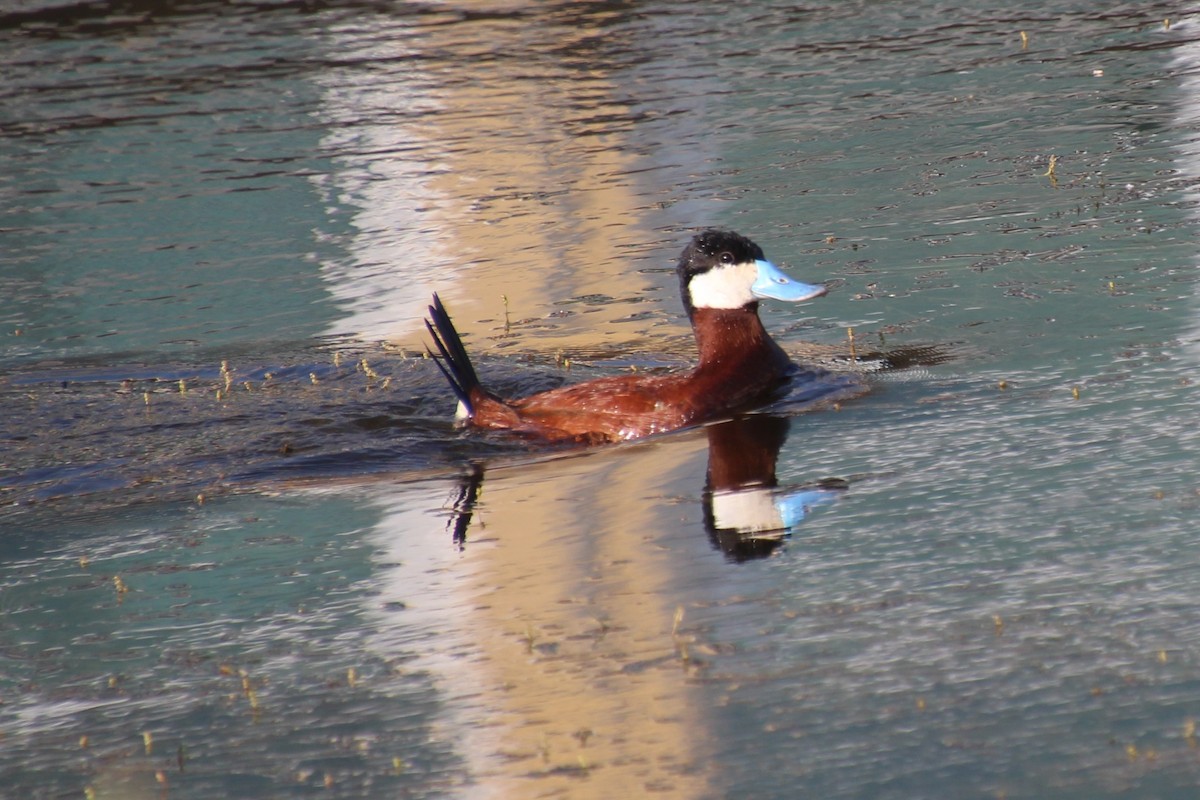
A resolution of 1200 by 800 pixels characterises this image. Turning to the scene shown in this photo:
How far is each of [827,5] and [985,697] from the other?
1415 centimetres

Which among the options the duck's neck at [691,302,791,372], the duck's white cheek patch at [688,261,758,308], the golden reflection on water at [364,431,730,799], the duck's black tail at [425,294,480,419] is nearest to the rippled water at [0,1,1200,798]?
the golden reflection on water at [364,431,730,799]

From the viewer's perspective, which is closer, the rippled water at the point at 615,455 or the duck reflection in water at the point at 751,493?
the rippled water at the point at 615,455

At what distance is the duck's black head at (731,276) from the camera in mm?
7430

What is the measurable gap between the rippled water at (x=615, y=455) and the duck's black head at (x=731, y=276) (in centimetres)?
46

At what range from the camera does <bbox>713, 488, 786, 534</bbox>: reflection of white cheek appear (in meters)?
5.48

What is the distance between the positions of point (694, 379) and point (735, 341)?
0.31 m

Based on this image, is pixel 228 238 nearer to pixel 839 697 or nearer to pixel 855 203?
pixel 855 203

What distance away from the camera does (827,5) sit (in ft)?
56.8

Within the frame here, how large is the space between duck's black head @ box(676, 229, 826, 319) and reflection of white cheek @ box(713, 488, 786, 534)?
66.4 inches

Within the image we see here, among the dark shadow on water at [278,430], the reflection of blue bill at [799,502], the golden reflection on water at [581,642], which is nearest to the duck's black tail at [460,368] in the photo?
the dark shadow on water at [278,430]

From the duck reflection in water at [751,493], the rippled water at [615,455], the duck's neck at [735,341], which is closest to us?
the rippled water at [615,455]

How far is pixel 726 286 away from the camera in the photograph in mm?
7426

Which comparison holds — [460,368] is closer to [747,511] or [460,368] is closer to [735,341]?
[735,341]

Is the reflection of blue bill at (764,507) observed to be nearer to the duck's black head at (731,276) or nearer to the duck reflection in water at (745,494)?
the duck reflection in water at (745,494)
